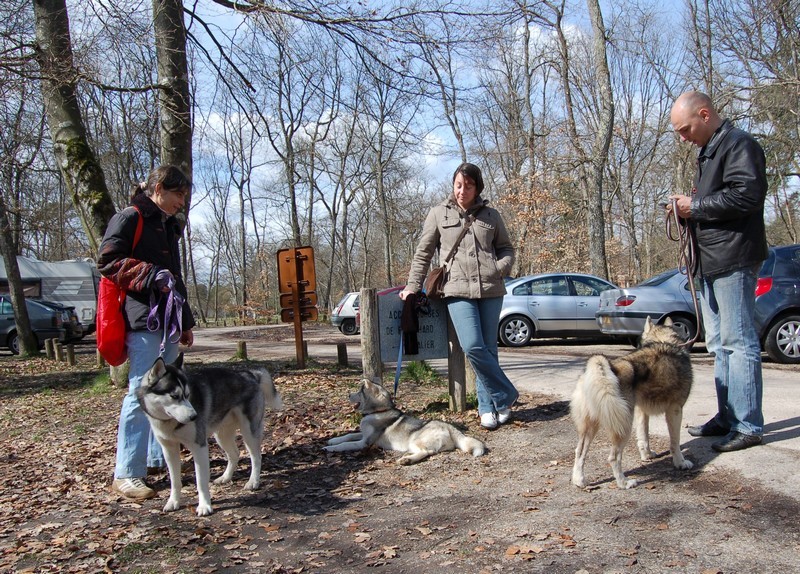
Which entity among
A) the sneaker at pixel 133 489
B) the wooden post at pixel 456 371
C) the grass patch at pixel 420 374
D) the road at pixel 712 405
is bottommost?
the sneaker at pixel 133 489

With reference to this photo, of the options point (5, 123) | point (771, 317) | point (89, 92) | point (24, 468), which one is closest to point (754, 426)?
point (771, 317)

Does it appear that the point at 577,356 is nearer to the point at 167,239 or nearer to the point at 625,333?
the point at 625,333

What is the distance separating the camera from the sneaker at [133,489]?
14.3 ft

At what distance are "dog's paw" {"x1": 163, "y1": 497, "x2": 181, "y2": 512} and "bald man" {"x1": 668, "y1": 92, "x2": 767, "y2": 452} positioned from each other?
385 centimetres

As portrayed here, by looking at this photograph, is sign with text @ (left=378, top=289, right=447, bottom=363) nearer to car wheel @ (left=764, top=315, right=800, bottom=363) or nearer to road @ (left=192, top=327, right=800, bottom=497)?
road @ (left=192, top=327, right=800, bottom=497)

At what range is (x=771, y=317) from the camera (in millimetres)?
8953

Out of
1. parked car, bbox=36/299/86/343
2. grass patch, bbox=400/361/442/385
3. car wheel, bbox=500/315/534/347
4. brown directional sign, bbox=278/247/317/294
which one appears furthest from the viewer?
parked car, bbox=36/299/86/343

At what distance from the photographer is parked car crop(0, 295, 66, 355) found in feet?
62.6

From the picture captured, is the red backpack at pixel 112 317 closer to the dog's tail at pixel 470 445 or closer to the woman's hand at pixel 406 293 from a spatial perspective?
the woman's hand at pixel 406 293

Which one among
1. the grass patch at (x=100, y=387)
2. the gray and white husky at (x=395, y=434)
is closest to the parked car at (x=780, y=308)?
the gray and white husky at (x=395, y=434)

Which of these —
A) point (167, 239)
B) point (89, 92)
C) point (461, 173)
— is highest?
point (89, 92)

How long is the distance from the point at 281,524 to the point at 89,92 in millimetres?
7212

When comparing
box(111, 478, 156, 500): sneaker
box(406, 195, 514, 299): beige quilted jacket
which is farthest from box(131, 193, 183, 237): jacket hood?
box(406, 195, 514, 299): beige quilted jacket

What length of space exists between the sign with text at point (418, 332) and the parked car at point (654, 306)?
6385 mm
